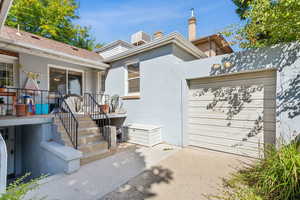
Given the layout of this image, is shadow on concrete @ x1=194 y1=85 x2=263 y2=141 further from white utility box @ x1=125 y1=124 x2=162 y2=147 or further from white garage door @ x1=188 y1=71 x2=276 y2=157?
white utility box @ x1=125 y1=124 x2=162 y2=147

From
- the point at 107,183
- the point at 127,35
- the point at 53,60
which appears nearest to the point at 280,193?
the point at 107,183

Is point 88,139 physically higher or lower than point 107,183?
higher

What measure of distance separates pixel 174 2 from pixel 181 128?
582 cm

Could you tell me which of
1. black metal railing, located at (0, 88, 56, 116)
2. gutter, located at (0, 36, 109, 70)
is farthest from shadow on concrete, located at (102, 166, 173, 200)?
gutter, located at (0, 36, 109, 70)

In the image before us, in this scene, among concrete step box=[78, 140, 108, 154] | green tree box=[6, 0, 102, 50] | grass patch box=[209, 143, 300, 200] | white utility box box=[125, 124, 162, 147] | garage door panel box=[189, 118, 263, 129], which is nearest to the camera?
grass patch box=[209, 143, 300, 200]

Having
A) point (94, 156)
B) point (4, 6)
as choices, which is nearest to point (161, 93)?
point (94, 156)

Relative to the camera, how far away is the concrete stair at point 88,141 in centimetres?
405

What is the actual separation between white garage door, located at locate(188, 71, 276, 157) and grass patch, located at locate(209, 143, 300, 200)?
1.27m

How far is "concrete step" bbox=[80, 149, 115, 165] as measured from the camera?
3886 millimetres

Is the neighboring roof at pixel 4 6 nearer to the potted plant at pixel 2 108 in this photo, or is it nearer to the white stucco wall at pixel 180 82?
the potted plant at pixel 2 108

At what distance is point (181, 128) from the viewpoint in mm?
5113

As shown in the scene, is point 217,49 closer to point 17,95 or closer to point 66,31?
point 17,95

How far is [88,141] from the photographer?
442 cm

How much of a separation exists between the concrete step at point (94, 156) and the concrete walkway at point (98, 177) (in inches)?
6.5
